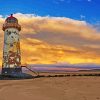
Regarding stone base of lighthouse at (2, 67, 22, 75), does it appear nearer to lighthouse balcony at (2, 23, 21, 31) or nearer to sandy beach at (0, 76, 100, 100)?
lighthouse balcony at (2, 23, 21, 31)

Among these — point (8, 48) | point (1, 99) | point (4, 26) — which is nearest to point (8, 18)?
point (4, 26)

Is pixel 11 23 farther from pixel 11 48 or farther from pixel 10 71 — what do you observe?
pixel 10 71

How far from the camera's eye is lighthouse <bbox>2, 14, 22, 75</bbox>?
49.7m

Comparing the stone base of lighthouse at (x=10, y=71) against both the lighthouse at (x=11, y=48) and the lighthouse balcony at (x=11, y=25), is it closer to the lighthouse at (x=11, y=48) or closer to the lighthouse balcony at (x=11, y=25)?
the lighthouse at (x=11, y=48)

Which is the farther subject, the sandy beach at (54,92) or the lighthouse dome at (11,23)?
the lighthouse dome at (11,23)

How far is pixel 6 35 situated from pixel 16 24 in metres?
2.62

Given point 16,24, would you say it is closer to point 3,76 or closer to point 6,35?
point 6,35

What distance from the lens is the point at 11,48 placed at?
164ft

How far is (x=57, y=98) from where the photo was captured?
→ 719 inches

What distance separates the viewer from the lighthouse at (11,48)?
49719 mm

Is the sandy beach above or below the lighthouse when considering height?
below

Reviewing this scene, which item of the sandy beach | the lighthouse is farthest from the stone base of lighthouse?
the sandy beach

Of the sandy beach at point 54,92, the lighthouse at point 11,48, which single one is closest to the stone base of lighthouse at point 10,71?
the lighthouse at point 11,48

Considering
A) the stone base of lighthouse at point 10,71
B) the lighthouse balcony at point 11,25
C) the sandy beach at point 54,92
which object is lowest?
the sandy beach at point 54,92
